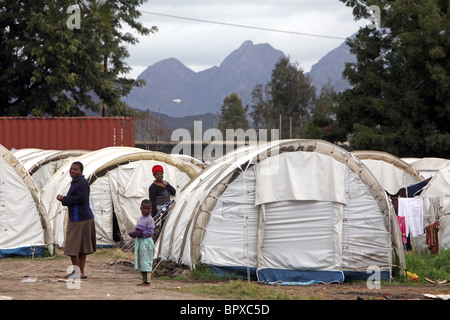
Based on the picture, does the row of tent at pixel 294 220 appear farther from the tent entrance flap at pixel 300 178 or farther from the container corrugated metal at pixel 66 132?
the container corrugated metal at pixel 66 132

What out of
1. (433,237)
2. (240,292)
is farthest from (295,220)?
(433,237)

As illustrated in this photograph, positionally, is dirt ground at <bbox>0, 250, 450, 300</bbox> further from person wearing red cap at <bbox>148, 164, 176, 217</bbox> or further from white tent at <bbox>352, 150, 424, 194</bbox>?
white tent at <bbox>352, 150, 424, 194</bbox>

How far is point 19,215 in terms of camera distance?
1419cm

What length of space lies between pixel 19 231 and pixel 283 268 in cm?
604

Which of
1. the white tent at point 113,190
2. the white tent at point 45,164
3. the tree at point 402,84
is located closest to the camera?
the white tent at point 113,190

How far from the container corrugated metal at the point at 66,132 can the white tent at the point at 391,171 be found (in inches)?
395

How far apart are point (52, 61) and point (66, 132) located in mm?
10434

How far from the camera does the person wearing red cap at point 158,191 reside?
13555 mm

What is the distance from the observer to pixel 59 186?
1745cm

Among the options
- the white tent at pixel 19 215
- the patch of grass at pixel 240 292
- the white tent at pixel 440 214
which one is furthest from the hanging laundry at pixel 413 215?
the white tent at pixel 19 215

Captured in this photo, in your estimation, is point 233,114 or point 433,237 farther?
point 233,114

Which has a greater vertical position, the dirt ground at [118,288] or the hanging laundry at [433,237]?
the hanging laundry at [433,237]

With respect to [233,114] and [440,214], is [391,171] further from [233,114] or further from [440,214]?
[233,114]

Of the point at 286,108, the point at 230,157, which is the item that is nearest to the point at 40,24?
the point at 230,157
